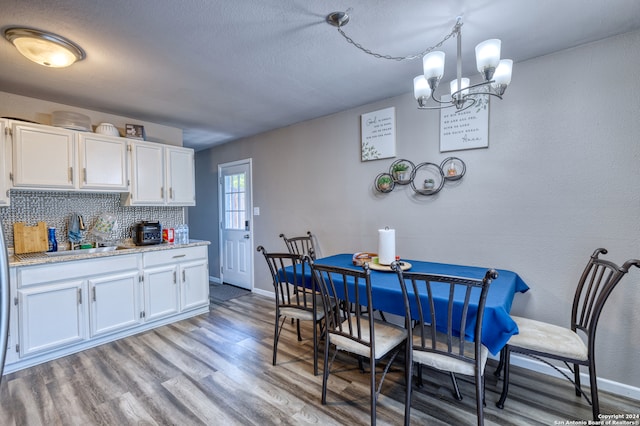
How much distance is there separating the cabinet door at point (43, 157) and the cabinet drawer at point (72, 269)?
2.39ft

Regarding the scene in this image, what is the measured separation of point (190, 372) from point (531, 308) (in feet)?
8.75

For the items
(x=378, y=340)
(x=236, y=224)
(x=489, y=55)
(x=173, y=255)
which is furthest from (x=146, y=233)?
(x=489, y=55)

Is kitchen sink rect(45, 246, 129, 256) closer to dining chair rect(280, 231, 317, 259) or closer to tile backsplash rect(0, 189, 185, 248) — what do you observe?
tile backsplash rect(0, 189, 185, 248)

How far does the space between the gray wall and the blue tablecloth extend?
0.79ft

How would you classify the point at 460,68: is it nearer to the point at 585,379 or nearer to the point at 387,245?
the point at 387,245

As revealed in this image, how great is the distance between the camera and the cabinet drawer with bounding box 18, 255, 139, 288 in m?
2.45

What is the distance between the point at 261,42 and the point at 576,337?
108 inches

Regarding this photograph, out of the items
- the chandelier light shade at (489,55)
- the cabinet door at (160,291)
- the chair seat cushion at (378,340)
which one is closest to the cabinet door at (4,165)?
the cabinet door at (160,291)

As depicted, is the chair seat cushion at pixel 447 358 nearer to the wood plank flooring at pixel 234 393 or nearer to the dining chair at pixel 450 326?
the dining chair at pixel 450 326

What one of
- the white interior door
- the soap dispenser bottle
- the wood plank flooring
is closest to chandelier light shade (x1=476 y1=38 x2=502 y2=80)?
the wood plank flooring

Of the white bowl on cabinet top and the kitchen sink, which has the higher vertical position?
the white bowl on cabinet top

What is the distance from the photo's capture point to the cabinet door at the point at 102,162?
2.95 metres

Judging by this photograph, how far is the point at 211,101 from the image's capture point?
3057 millimetres

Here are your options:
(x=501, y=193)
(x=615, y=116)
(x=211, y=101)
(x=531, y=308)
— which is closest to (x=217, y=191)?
(x=211, y=101)
